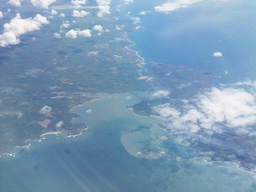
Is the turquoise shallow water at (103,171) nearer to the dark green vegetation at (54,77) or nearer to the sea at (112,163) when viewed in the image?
the sea at (112,163)

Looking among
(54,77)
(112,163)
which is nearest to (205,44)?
(54,77)

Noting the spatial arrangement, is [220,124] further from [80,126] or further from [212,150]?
[80,126]

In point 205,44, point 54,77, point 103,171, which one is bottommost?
point 103,171

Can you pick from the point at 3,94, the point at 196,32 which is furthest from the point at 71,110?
the point at 196,32

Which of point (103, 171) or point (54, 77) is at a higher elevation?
point (54, 77)

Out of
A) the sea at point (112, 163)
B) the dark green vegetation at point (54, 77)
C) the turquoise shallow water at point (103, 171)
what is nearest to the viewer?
the turquoise shallow water at point (103, 171)

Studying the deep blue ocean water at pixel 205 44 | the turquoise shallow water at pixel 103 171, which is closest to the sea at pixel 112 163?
the turquoise shallow water at pixel 103 171

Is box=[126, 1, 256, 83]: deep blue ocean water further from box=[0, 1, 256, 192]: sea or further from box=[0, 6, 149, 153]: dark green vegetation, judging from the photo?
box=[0, 1, 256, 192]: sea

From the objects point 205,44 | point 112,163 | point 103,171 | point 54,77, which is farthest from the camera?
point 205,44

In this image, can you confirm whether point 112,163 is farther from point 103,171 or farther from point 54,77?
point 54,77
